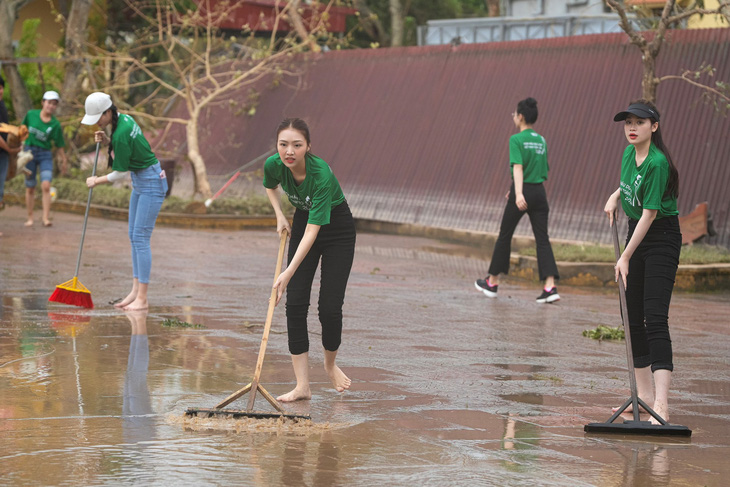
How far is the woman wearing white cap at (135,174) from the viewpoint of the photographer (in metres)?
9.62

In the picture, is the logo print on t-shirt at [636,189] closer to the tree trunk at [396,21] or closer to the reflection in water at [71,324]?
the reflection in water at [71,324]

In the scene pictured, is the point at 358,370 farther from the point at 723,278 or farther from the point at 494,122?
the point at 494,122

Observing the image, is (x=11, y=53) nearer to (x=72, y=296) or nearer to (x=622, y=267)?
(x=72, y=296)

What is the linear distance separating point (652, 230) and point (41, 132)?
12.0 m

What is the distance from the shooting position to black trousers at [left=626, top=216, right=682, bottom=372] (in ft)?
20.9

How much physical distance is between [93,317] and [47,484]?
4.87 meters

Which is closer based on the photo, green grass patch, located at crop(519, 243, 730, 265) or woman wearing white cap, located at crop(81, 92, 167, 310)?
woman wearing white cap, located at crop(81, 92, 167, 310)

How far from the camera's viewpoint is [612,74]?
54.7 feet

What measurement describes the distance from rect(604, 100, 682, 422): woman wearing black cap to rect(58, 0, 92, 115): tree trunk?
18.1 meters

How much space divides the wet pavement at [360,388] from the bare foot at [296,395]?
9cm

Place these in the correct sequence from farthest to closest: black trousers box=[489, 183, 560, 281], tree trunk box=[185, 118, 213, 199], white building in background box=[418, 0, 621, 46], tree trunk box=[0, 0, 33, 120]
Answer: white building in background box=[418, 0, 621, 46] → tree trunk box=[0, 0, 33, 120] → tree trunk box=[185, 118, 213, 199] → black trousers box=[489, 183, 560, 281]

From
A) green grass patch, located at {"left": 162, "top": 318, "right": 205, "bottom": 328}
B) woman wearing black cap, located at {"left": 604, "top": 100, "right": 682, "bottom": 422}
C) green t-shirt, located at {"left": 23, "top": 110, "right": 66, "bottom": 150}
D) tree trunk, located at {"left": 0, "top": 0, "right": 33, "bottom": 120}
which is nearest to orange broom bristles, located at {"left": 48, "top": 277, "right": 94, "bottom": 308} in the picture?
green grass patch, located at {"left": 162, "top": 318, "right": 205, "bottom": 328}

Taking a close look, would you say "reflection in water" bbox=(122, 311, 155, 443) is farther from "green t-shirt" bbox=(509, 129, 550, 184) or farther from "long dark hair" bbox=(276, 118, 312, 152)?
"green t-shirt" bbox=(509, 129, 550, 184)

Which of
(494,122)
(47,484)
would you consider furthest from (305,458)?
(494,122)
